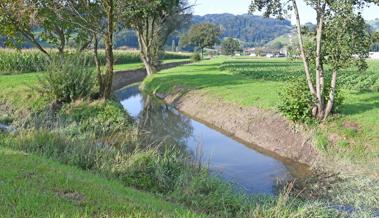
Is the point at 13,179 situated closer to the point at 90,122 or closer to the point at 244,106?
the point at 90,122

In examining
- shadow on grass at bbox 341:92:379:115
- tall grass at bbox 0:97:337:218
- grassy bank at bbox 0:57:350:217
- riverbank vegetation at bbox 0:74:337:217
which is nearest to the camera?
grassy bank at bbox 0:57:350:217

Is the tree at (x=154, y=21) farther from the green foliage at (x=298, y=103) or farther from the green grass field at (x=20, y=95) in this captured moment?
the green foliage at (x=298, y=103)

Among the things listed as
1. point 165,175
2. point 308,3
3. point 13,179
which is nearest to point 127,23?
point 308,3

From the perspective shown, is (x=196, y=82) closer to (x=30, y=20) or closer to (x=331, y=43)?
(x=30, y=20)

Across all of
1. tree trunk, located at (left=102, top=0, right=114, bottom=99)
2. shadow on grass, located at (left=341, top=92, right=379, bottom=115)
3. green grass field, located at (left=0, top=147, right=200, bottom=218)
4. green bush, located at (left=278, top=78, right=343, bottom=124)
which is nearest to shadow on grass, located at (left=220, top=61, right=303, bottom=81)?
shadow on grass, located at (left=341, top=92, right=379, bottom=115)

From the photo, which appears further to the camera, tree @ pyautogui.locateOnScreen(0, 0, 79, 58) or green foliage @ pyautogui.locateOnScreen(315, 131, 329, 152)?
tree @ pyautogui.locateOnScreen(0, 0, 79, 58)

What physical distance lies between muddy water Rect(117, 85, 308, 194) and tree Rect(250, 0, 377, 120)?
2.84 meters

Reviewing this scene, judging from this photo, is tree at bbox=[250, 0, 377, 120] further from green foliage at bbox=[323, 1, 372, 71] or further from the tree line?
the tree line

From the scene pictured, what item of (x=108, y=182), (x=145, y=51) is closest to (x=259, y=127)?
(x=108, y=182)

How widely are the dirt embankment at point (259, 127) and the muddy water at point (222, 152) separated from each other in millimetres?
378

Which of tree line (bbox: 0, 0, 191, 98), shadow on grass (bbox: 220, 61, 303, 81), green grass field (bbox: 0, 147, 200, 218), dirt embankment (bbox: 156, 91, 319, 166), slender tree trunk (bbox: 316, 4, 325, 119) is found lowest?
dirt embankment (bbox: 156, 91, 319, 166)

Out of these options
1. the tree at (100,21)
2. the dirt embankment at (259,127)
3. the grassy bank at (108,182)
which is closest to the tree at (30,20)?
the tree at (100,21)

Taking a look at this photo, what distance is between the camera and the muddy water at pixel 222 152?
12871 millimetres

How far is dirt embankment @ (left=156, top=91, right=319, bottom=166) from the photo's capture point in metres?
15.1
